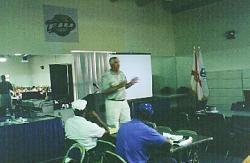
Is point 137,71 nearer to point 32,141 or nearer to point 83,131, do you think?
point 32,141

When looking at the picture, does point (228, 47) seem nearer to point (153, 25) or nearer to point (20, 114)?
point (153, 25)

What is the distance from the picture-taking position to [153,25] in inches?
332

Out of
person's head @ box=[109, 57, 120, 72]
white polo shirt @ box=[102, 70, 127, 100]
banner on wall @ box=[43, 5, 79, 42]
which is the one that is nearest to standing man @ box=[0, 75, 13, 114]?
banner on wall @ box=[43, 5, 79, 42]

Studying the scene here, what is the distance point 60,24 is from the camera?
6.36 metres

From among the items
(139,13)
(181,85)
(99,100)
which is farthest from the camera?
(181,85)

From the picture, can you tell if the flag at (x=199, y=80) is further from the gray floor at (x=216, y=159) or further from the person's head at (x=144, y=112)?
the person's head at (x=144, y=112)

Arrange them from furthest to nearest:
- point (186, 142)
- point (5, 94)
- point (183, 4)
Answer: point (183, 4), point (5, 94), point (186, 142)

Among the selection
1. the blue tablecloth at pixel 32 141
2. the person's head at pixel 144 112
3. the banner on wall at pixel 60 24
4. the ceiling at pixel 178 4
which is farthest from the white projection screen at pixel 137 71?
the person's head at pixel 144 112

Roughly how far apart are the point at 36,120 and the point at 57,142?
1.89ft

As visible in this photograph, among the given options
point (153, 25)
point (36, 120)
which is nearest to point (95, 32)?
point (153, 25)

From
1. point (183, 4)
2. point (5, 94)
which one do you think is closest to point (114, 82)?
point (5, 94)

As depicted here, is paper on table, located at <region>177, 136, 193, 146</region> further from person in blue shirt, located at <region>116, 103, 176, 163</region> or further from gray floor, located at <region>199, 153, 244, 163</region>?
gray floor, located at <region>199, 153, 244, 163</region>

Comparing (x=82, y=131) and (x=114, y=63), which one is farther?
(x=114, y=63)

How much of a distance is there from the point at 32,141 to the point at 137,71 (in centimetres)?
330
